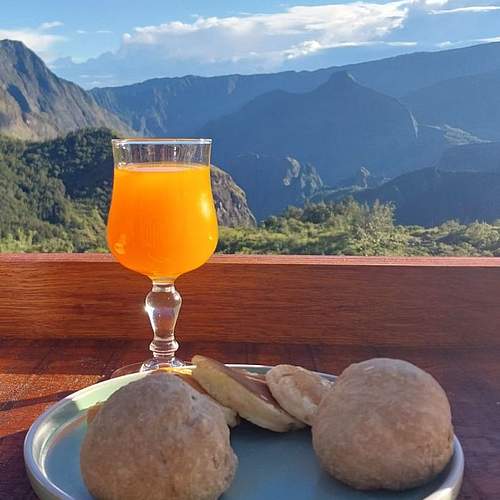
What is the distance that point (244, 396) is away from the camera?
0.87m

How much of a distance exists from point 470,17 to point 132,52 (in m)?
7.96

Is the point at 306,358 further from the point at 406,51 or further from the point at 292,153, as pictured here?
the point at 406,51

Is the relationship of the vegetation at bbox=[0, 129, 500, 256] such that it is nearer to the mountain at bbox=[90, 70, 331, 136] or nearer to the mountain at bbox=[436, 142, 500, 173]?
the mountain at bbox=[436, 142, 500, 173]

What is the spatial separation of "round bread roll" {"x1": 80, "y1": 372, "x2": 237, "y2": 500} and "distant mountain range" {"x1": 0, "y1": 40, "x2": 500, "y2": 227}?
1029cm

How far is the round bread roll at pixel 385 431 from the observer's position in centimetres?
69

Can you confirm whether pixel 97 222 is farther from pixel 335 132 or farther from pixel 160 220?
pixel 335 132

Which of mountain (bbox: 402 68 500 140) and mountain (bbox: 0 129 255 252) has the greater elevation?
mountain (bbox: 402 68 500 140)

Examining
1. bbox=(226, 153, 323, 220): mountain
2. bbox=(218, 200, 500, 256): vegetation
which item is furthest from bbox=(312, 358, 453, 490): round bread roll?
bbox=(226, 153, 323, 220): mountain

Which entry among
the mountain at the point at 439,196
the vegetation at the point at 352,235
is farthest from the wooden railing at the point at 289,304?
the mountain at the point at 439,196

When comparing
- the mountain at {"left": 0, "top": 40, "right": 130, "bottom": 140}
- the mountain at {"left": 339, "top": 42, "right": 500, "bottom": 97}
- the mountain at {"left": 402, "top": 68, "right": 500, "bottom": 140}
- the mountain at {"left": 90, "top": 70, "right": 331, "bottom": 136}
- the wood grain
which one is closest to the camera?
the wood grain

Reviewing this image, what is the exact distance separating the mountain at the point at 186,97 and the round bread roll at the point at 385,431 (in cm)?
1507

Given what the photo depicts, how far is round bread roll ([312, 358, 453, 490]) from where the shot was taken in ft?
2.27

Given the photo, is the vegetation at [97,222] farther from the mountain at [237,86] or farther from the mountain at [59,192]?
the mountain at [237,86]

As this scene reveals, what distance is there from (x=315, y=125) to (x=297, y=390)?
24504mm
